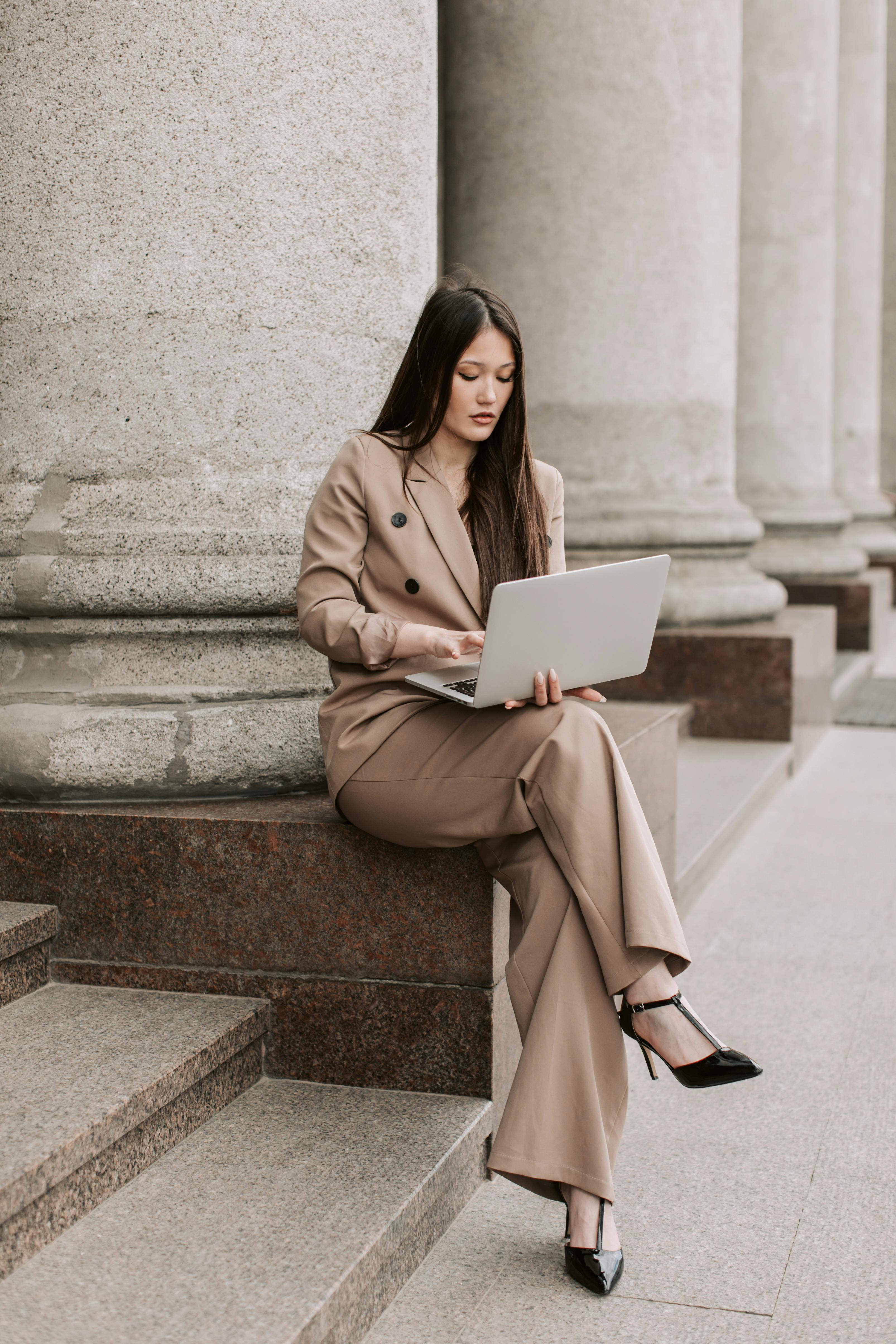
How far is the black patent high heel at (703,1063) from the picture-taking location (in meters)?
Result: 2.91

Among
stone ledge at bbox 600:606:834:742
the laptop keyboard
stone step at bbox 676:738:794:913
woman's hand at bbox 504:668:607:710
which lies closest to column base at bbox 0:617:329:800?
the laptop keyboard

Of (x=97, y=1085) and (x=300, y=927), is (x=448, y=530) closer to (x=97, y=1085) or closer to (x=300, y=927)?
(x=300, y=927)

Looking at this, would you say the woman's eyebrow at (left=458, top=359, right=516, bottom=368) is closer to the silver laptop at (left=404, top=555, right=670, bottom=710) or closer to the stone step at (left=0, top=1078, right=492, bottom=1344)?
the silver laptop at (left=404, top=555, right=670, bottom=710)

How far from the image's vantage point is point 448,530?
11.1 ft

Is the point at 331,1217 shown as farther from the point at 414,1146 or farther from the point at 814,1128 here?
the point at 814,1128

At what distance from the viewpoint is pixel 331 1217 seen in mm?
2838

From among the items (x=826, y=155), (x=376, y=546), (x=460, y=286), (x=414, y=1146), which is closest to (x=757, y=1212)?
(x=414, y=1146)

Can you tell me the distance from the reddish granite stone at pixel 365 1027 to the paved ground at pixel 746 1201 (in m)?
0.29

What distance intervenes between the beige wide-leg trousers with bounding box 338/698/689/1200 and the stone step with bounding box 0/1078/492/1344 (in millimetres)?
270

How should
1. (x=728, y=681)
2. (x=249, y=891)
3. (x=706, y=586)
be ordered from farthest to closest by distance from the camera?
(x=706, y=586) → (x=728, y=681) → (x=249, y=891)

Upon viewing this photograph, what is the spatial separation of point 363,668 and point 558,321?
498 cm

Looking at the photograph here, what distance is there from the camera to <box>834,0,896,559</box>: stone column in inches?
577

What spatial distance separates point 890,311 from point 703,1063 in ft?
77.8

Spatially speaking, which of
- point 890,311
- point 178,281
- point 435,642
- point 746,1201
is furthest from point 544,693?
point 890,311
